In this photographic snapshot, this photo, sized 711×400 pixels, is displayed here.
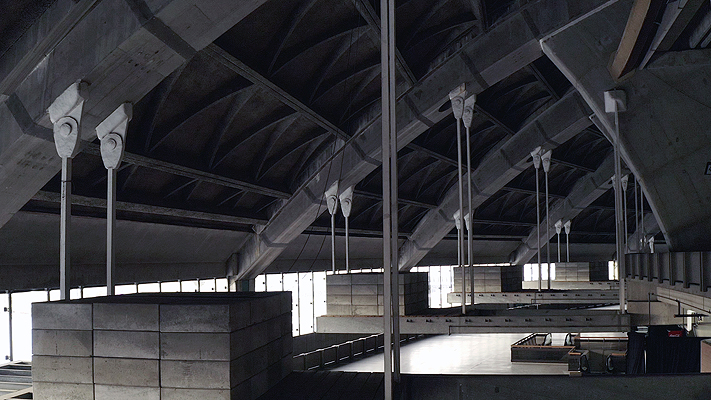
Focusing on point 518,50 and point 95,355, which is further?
point 518,50

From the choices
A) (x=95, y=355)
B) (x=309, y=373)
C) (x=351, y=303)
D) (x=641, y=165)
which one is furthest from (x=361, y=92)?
(x=95, y=355)

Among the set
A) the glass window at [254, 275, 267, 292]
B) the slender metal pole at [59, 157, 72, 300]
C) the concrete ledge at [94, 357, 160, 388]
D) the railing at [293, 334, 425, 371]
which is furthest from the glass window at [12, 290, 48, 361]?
the glass window at [254, 275, 267, 292]

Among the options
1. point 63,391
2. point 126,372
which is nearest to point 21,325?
point 63,391

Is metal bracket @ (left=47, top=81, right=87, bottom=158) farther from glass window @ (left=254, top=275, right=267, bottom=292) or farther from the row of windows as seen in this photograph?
glass window @ (left=254, top=275, right=267, bottom=292)

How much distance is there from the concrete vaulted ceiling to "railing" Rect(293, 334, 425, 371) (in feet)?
17.8

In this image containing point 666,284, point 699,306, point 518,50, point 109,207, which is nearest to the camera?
point 109,207

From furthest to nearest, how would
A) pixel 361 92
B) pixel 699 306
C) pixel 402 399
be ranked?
pixel 361 92 → pixel 699 306 → pixel 402 399

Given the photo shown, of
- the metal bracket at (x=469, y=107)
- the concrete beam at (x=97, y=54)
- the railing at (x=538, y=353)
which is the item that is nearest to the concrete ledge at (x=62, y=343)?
the concrete beam at (x=97, y=54)

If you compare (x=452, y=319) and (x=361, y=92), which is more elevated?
(x=361, y=92)

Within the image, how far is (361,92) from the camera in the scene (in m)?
27.0

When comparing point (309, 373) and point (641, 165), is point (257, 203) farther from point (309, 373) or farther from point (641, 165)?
point (309, 373)

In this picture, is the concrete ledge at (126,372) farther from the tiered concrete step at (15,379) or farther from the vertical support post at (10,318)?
the vertical support post at (10,318)

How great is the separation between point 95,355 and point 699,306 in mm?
16757

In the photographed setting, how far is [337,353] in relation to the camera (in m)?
41.8
